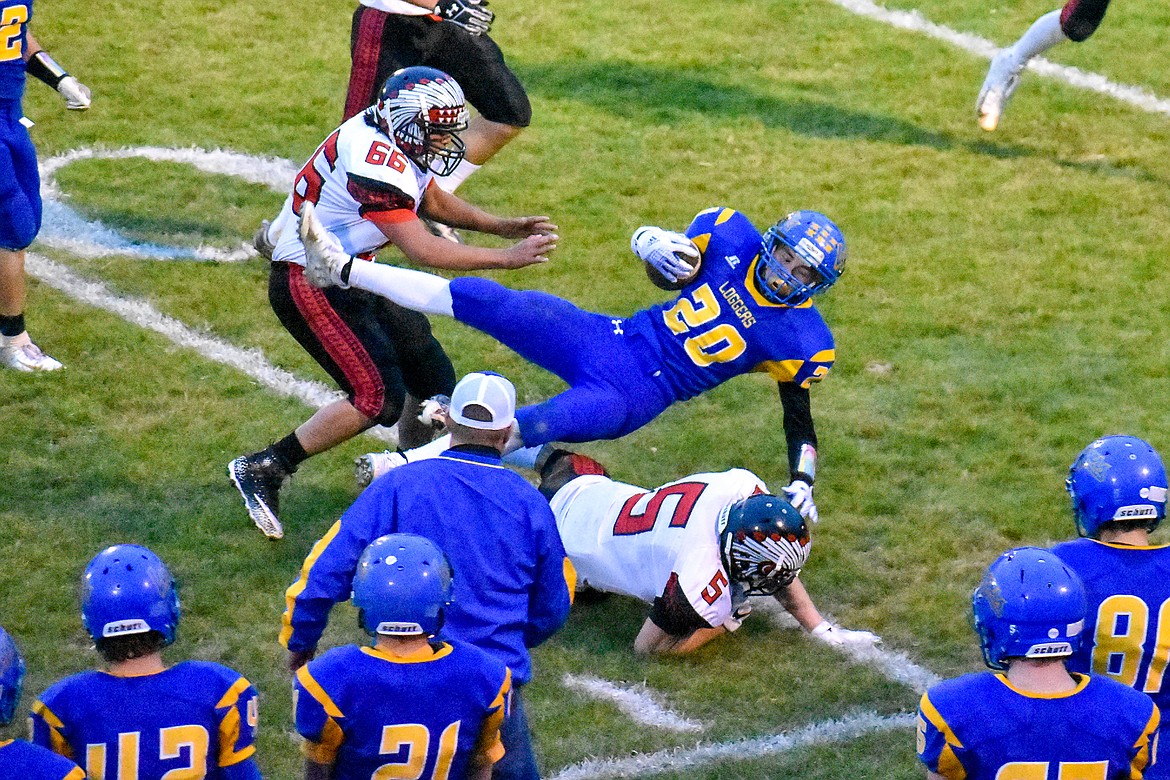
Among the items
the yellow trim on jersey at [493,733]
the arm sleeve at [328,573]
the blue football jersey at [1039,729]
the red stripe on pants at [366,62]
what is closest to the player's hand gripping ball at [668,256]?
the arm sleeve at [328,573]

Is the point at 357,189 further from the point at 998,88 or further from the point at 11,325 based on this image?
the point at 998,88

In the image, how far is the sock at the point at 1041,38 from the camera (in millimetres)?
8734

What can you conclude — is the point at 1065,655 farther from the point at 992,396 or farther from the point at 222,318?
the point at 222,318

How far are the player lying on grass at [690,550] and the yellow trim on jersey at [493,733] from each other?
1.57m

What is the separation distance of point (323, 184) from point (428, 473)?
203 cm

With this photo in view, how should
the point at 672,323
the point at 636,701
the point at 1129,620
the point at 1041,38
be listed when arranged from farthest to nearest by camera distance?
the point at 1041,38
the point at 672,323
the point at 636,701
the point at 1129,620

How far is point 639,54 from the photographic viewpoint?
10.2m

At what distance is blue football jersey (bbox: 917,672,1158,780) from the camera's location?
120 inches

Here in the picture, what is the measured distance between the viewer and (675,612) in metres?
4.94

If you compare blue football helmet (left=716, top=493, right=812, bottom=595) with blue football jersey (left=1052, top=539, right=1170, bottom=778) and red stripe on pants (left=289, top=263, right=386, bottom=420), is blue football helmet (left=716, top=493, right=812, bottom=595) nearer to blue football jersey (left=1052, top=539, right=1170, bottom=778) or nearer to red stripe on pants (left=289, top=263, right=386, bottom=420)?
blue football jersey (left=1052, top=539, right=1170, bottom=778)

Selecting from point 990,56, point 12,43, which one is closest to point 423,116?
point 12,43

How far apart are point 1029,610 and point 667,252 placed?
275 centimetres

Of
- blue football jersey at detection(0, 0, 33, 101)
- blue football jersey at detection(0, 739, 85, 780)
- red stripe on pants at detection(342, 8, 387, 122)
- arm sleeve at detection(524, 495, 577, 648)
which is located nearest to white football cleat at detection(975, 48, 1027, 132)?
red stripe on pants at detection(342, 8, 387, 122)

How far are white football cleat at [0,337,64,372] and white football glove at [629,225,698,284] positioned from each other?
9.40ft
